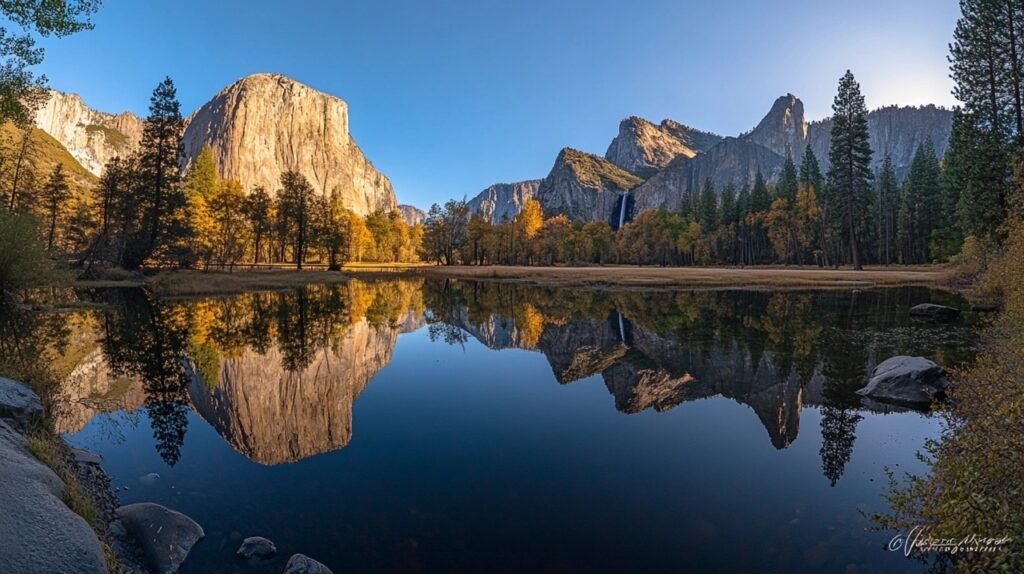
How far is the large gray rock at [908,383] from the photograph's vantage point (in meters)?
13.2

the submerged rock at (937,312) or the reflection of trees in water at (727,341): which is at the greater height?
the submerged rock at (937,312)

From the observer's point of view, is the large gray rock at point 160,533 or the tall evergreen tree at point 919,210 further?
the tall evergreen tree at point 919,210

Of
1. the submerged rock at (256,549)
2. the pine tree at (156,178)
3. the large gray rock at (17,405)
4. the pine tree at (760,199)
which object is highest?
the pine tree at (760,199)

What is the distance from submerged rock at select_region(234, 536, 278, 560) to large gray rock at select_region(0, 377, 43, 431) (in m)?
4.55

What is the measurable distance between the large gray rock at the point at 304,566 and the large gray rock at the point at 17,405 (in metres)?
5.56

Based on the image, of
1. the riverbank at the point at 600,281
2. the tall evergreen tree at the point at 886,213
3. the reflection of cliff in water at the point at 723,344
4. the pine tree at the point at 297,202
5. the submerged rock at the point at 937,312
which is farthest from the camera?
the tall evergreen tree at the point at 886,213

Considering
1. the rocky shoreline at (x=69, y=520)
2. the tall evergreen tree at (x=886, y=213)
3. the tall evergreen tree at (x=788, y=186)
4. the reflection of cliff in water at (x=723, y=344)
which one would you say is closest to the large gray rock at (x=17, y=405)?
the rocky shoreline at (x=69, y=520)

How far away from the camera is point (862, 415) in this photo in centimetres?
1252

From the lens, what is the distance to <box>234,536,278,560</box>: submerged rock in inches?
254

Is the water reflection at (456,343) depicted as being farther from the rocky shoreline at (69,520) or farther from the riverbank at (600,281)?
the riverbank at (600,281)

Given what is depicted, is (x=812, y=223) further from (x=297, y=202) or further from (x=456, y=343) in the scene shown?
(x=297, y=202)

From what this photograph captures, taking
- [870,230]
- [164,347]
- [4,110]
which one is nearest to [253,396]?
[164,347]

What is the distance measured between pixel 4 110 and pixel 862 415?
34530 millimetres

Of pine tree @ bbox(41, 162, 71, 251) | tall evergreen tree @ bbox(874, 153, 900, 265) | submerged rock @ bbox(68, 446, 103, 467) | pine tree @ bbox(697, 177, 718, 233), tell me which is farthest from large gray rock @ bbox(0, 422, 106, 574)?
pine tree @ bbox(697, 177, 718, 233)
